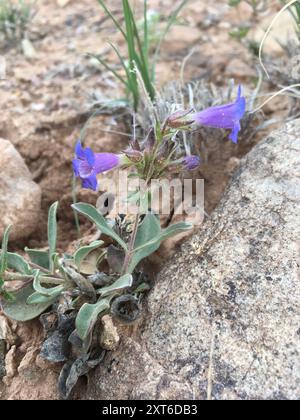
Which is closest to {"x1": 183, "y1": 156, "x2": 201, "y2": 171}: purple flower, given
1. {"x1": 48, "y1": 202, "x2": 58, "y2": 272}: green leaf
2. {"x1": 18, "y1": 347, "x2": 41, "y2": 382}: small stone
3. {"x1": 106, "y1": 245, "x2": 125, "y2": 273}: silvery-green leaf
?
{"x1": 106, "y1": 245, "x2": 125, "y2": 273}: silvery-green leaf

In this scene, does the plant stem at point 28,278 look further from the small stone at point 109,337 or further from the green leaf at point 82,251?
the small stone at point 109,337

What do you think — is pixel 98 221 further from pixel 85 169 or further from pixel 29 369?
pixel 29 369

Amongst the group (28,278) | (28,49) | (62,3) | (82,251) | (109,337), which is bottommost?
(109,337)

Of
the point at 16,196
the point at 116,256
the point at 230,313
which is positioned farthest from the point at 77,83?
the point at 230,313

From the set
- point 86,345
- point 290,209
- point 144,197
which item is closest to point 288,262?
point 290,209

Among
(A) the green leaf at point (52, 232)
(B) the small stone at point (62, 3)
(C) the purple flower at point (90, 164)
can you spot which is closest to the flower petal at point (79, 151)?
(C) the purple flower at point (90, 164)

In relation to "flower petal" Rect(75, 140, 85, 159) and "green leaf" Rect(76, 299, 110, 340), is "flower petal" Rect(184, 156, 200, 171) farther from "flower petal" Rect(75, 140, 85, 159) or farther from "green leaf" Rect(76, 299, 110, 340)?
"green leaf" Rect(76, 299, 110, 340)
